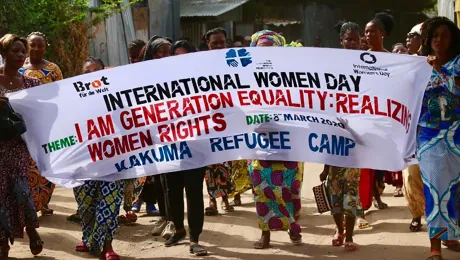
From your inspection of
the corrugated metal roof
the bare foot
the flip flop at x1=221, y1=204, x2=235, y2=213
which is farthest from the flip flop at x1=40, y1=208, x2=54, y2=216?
the corrugated metal roof

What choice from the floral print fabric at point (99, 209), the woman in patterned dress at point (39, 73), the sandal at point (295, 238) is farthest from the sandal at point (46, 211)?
the sandal at point (295, 238)

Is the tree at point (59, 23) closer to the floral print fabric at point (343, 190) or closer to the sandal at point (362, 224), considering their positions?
the sandal at point (362, 224)

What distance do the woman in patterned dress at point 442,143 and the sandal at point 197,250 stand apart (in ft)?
6.12

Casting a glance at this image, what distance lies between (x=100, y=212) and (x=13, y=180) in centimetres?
79

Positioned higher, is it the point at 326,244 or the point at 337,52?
the point at 337,52

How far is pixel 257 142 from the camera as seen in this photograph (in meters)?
7.20

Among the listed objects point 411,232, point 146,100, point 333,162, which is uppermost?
point 146,100

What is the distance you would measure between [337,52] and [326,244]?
1.81m

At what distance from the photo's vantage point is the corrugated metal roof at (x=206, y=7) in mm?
21312

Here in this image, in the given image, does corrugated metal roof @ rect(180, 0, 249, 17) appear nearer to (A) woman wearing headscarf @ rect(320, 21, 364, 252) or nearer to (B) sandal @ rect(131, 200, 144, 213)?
(B) sandal @ rect(131, 200, 144, 213)

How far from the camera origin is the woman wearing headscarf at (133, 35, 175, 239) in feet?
26.5

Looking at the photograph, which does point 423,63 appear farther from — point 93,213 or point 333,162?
point 93,213

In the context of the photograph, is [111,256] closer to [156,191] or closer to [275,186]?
[275,186]

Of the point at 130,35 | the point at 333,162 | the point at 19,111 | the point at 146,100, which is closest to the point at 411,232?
the point at 333,162
